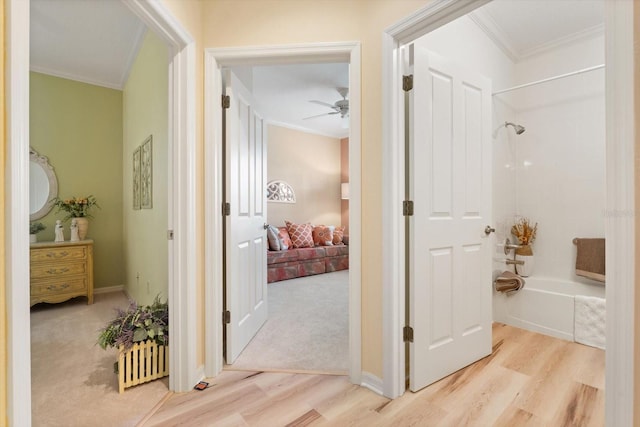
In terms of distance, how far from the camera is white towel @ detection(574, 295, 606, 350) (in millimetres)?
2357

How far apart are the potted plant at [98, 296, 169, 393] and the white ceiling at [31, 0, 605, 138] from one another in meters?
2.00

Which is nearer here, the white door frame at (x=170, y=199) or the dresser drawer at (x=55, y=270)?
the white door frame at (x=170, y=199)

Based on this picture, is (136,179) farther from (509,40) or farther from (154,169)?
(509,40)

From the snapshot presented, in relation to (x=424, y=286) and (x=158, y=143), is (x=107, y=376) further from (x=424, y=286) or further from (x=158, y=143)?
(x=424, y=286)

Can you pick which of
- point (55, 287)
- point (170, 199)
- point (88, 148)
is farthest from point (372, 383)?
point (88, 148)

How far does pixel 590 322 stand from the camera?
240 centimetres

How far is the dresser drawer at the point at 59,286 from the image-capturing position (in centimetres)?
330

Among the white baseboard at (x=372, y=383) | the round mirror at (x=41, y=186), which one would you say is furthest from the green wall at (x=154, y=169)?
the white baseboard at (x=372, y=383)

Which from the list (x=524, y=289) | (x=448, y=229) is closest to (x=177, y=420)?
(x=448, y=229)

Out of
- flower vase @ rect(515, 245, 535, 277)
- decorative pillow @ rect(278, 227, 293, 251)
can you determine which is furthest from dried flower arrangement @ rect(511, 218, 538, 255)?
decorative pillow @ rect(278, 227, 293, 251)

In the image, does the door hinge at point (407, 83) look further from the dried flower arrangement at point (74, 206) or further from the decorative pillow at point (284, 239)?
the dried flower arrangement at point (74, 206)

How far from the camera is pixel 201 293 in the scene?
1.90 meters

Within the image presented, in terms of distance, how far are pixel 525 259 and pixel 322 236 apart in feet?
10.7

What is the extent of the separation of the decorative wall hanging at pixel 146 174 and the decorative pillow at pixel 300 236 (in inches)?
106
